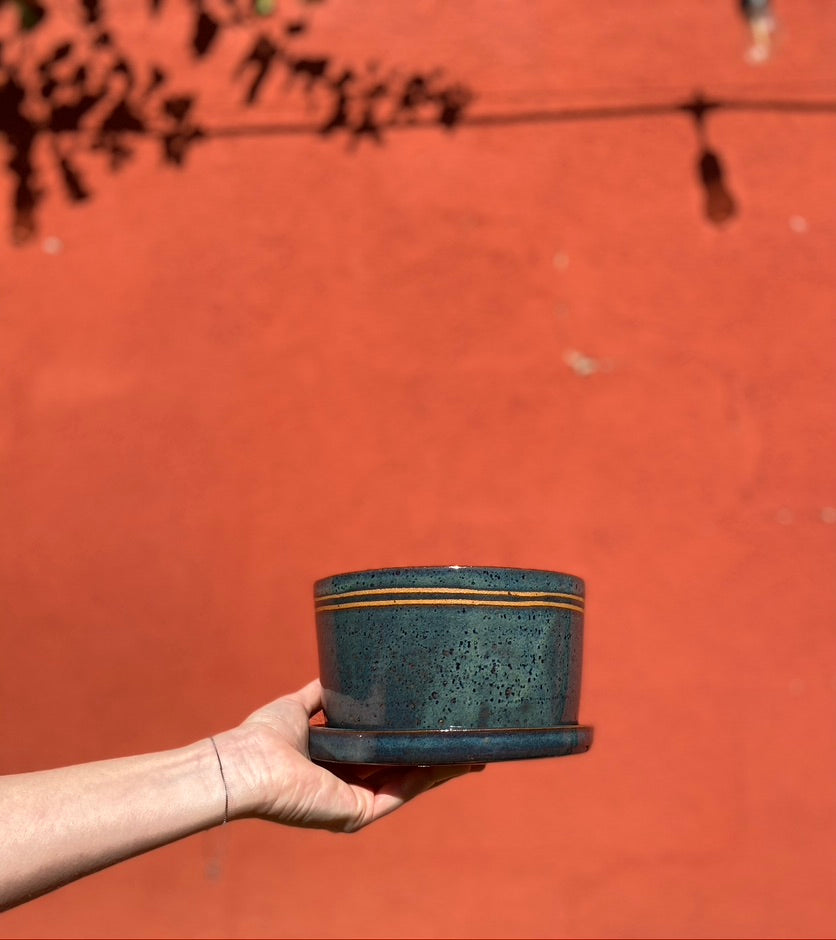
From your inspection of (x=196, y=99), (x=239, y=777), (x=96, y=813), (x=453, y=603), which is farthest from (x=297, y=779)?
(x=196, y=99)

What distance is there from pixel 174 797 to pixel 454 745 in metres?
0.44

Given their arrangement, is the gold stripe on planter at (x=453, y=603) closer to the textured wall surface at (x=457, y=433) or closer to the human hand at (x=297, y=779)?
the human hand at (x=297, y=779)

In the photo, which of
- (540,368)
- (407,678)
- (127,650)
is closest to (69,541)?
(127,650)

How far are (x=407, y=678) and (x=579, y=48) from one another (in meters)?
2.04

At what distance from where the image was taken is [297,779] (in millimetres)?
1567

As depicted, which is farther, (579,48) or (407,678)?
(579,48)

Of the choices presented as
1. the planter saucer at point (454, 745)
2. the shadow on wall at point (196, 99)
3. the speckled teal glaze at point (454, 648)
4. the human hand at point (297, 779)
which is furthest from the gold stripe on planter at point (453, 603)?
the shadow on wall at point (196, 99)

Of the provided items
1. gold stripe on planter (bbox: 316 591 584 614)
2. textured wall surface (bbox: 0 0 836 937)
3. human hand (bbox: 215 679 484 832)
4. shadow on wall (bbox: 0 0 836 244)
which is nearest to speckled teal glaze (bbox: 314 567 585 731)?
gold stripe on planter (bbox: 316 591 584 614)

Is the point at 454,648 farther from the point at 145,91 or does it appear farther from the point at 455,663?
the point at 145,91

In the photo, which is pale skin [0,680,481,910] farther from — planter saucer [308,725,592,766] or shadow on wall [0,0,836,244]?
shadow on wall [0,0,836,244]

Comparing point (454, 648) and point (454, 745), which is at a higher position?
point (454, 648)

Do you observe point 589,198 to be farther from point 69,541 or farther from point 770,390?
point 69,541

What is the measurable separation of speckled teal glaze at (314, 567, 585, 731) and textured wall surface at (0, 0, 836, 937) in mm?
1213

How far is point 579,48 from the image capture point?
2.79 m
